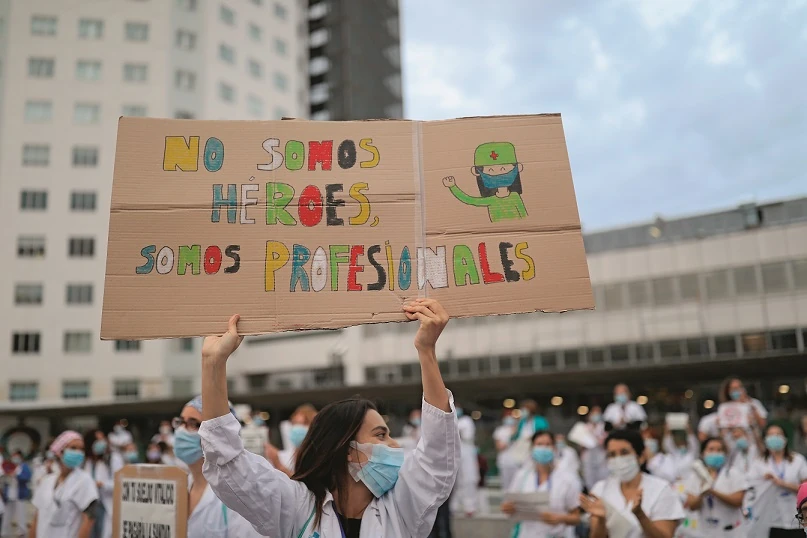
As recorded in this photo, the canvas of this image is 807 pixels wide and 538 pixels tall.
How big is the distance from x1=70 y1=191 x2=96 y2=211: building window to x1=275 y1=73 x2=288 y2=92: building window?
16.7 m

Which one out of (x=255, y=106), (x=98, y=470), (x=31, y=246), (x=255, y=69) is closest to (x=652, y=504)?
(x=98, y=470)

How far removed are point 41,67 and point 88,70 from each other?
283cm

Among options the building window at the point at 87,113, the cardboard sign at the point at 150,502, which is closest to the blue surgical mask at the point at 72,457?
the cardboard sign at the point at 150,502

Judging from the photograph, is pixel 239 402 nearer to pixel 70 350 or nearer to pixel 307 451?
pixel 70 350

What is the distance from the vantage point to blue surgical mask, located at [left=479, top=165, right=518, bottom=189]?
393 cm

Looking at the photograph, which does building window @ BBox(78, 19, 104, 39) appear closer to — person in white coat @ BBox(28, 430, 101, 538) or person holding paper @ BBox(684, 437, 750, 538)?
person in white coat @ BBox(28, 430, 101, 538)

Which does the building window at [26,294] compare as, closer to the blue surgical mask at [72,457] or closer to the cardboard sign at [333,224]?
the blue surgical mask at [72,457]

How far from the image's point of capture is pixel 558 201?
153 inches

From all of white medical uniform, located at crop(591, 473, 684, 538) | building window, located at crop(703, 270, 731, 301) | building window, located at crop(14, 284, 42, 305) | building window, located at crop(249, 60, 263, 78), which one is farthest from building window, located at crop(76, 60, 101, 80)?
white medical uniform, located at crop(591, 473, 684, 538)

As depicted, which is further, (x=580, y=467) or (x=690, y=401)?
(x=690, y=401)

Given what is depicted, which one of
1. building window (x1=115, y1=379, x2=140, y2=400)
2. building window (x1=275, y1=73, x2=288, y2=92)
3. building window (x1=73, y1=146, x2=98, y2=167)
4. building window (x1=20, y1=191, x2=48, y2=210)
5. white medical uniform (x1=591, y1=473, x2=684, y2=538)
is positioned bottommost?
white medical uniform (x1=591, y1=473, x2=684, y2=538)

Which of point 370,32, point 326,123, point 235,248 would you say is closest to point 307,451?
point 235,248

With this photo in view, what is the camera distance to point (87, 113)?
1917 inches

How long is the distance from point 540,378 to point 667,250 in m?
8.84
